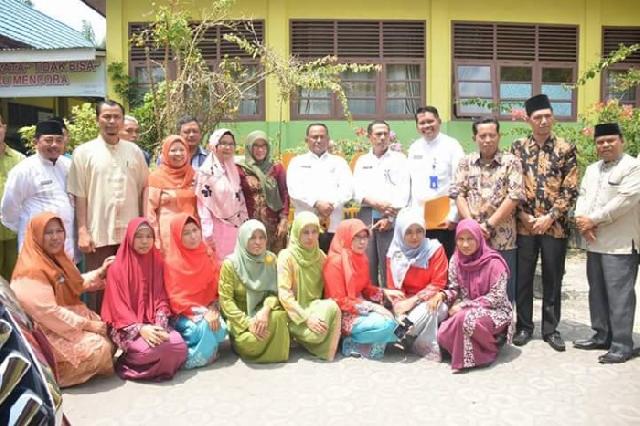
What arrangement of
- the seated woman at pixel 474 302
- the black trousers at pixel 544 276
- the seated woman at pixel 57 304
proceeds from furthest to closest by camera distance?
1. the black trousers at pixel 544 276
2. the seated woman at pixel 474 302
3. the seated woman at pixel 57 304

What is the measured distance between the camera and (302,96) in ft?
32.1

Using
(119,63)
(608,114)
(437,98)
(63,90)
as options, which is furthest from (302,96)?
(608,114)

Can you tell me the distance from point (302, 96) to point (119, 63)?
3.11 m

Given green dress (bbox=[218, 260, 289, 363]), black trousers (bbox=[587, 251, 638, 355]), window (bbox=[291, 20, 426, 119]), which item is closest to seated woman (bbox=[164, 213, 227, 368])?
green dress (bbox=[218, 260, 289, 363])

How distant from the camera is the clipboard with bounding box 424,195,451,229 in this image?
484 cm

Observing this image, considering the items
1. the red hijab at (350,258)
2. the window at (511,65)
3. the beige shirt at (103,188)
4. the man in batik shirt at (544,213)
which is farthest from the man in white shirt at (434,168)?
the window at (511,65)

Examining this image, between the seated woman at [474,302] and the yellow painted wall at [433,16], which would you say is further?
the yellow painted wall at [433,16]

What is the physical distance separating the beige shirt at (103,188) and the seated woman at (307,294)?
1228mm

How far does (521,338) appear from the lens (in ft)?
14.4

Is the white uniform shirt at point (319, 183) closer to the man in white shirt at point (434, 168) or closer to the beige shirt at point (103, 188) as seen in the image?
the man in white shirt at point (434, 168)

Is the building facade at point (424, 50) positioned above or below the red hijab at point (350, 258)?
above

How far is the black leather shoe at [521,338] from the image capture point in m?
4.37

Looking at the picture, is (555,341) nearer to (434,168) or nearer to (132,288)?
(434,168)

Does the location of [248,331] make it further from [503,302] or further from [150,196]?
[503,302]
